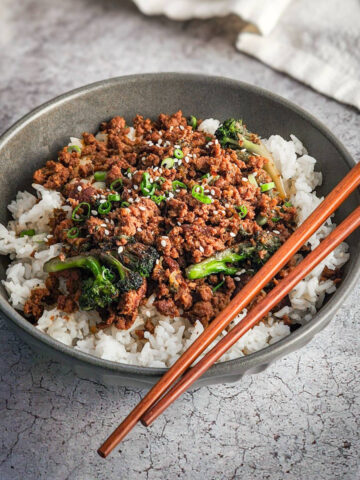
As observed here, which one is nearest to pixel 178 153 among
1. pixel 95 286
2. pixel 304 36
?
pixel 95 286

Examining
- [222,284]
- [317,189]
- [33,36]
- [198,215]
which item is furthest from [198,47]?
[222,284]

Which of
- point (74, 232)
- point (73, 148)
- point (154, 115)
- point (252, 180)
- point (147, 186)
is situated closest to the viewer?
point (74, 232)

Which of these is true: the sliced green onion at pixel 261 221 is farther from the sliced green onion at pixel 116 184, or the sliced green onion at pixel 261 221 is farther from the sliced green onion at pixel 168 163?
the sliced green onion at pixel 116 184

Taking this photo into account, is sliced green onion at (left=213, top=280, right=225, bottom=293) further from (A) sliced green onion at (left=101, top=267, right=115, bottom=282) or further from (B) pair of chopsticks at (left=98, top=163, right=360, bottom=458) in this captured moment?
(A) sliced green onion at (left=101, top=267, right=115, bottom=282)

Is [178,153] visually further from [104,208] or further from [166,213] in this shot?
[104,208]

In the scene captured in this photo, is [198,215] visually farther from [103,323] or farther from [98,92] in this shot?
[98,92]

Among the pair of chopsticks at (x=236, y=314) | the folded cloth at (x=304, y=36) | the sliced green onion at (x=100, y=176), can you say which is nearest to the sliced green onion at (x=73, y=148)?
the sliced green onion at (x=100, y=176)

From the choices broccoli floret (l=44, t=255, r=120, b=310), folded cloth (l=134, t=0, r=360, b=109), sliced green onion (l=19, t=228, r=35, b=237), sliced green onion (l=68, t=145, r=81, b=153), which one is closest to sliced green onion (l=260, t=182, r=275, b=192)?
broccoli floret (l=44, t=255, r=120, b=310)
